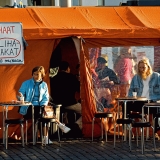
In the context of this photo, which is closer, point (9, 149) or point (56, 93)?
point (9, 149)

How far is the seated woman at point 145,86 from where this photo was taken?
16125 mm

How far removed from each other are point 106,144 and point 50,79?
2.29m

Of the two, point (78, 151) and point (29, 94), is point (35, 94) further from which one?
point (78, 151)

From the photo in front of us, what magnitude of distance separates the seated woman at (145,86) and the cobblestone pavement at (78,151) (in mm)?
791

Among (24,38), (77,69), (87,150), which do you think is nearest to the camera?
(87,150)

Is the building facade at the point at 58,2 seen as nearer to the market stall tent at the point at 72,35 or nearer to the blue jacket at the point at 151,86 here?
the market stall tent at the point at 72,35

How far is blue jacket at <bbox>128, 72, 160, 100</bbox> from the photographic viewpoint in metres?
16.2

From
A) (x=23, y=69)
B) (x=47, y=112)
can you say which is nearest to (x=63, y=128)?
(x=47, y=112)

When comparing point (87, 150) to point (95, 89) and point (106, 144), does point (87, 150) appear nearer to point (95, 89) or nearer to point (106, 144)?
point (106, 144)


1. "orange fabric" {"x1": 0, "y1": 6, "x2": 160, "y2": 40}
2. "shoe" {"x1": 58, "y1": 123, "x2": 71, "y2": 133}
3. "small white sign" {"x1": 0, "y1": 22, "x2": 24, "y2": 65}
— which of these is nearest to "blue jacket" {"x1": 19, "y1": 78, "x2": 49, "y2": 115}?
"shoe" {"x1": 58, "y1": 123, "x2": 71, "y2": 133}

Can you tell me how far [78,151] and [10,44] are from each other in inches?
122

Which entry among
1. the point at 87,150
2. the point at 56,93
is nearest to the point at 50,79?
the point at 56,93

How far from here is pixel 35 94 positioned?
52.7 feet

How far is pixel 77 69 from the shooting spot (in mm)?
18094
